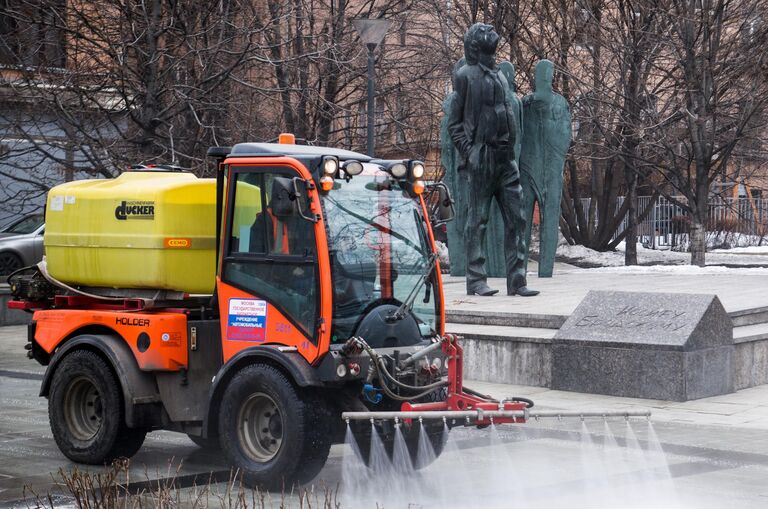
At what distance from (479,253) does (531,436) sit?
5838 mm

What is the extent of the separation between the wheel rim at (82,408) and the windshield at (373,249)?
2401 millimetres

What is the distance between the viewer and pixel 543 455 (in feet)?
32.3

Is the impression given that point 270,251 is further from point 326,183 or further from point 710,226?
point 710,226

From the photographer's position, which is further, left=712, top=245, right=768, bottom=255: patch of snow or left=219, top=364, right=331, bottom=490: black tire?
left=712, top=245, right=768, bottom=255: patch of snow

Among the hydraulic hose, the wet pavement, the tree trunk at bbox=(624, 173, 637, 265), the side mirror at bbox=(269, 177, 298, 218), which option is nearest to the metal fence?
the tree trunk at bbox=(624, 173, 637, 265)

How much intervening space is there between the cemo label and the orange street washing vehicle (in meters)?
0.01

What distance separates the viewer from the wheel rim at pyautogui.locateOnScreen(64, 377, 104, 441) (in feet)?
31.9

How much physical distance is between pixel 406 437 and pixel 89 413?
2753 millimetres

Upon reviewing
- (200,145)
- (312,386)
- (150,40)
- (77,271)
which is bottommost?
(312,386)

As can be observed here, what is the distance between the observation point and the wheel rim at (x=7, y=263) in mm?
26031

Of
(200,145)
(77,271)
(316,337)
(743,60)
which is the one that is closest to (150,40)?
(200,145)

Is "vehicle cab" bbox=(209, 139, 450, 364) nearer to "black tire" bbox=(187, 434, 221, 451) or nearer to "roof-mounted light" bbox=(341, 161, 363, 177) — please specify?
"roof-mounted light" bbox=(341, 161, 363, 177)

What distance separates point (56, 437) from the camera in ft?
32.0

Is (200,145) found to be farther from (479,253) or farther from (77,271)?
(77,271)
